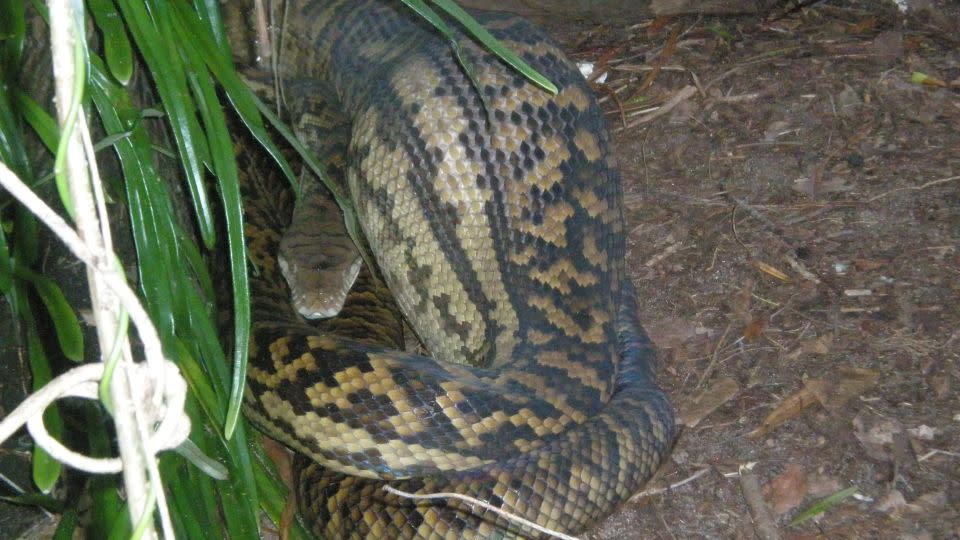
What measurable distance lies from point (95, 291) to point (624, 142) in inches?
140

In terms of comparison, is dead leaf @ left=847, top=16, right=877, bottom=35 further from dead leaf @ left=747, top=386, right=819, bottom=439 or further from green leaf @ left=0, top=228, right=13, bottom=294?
green leaf @ left=0, top=228, right=13, bottom=294

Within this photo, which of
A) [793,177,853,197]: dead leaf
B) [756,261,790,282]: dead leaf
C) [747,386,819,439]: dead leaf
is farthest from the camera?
[793,177,853,197]: dead leaf

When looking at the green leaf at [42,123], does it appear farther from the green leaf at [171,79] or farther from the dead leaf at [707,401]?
Answer: the dead leaf at [707,401]

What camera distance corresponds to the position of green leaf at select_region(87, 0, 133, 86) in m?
2.30

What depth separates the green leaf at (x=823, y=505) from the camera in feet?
9.25

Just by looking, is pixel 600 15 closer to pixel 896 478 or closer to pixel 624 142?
pixel 624 142

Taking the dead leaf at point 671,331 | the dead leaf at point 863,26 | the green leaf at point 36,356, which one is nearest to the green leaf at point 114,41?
the green leaf at point 36,356

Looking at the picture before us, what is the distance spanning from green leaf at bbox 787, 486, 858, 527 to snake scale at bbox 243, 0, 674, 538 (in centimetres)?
45

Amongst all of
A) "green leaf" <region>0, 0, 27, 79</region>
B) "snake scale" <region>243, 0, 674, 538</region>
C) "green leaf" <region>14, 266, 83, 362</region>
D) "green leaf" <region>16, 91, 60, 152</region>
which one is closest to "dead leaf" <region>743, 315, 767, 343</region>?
"snake scale" <region>243, 0, 674, 538</region>

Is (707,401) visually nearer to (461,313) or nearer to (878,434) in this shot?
(878,434)

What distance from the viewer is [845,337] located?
3.27 m

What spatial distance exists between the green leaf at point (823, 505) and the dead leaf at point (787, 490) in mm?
37

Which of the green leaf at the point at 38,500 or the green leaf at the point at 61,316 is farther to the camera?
the green leaf at the point at 38,500

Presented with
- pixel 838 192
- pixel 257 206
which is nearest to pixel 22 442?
pixel 257 206
